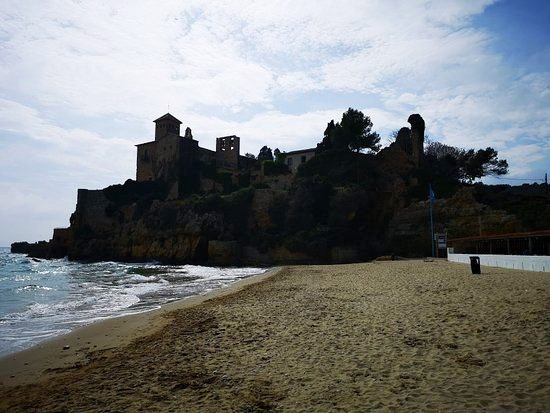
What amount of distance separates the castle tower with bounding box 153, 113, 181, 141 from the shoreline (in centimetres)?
6743

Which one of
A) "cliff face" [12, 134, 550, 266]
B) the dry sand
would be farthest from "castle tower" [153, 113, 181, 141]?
the dry sand

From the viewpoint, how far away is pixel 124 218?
6831 cm

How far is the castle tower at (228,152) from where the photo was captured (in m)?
74.9

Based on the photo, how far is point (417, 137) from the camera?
55000 millimetres

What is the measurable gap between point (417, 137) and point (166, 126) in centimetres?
4916

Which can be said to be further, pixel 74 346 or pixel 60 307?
pixel 60 307

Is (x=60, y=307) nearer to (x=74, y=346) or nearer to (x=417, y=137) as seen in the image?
(x=74, y=346)

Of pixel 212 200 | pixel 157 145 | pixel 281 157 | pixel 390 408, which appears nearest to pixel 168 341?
pixel 390 408

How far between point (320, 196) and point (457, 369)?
45389 millimetres

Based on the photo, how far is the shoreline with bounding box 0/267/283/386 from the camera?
8062 millimetres

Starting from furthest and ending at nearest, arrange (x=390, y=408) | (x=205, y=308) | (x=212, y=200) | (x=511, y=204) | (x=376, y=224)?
(x=212, y=200) → (x=376, y=224) → (x=511, y=204) → (x=205, y=308) → (x=390, y=408)

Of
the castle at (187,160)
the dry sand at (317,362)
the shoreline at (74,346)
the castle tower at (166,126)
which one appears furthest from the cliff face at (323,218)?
the shoreline at (74,346)

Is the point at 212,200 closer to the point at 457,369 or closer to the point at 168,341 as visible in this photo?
the point at 168,341

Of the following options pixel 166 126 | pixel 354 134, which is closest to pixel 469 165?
pixel 354 134
